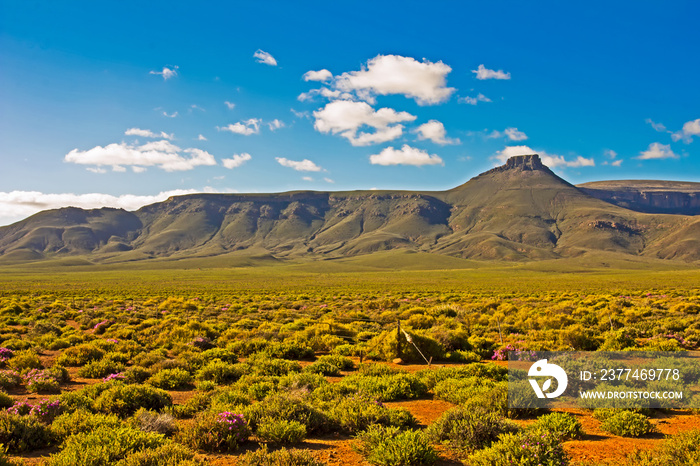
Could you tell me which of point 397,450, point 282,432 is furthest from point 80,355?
point 397,450

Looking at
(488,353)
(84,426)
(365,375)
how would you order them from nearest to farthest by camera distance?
(84,426)
(365,375)
(488,353)

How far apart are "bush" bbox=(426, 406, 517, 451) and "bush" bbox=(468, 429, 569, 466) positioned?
2.13 ft

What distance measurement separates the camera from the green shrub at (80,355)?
45.5 feet

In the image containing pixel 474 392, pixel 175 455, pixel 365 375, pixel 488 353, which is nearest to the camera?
pixel 175 455

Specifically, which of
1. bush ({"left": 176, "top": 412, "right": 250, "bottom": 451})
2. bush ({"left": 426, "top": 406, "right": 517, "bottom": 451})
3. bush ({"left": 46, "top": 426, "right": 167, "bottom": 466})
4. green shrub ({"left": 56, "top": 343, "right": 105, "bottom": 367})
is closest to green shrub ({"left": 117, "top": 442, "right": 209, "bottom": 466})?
bush ({"left": 46, "top": 426, "right": 167, "bottom": 466})

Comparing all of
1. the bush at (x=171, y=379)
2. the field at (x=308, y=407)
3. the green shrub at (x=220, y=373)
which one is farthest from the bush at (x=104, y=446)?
the green shrub at (x=220, y=373)

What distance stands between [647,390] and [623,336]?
7.50 metres

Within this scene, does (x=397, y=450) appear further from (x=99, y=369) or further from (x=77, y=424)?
(x=99, y=369)

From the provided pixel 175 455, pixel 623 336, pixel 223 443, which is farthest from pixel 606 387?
pixel 175 455

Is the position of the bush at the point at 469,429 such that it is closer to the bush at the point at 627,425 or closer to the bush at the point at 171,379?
the bush at the point at 627,425

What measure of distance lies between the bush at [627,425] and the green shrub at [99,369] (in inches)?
546

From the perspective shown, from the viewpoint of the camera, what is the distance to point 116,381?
1005cm

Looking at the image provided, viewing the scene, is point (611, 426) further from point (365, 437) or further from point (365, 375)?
Result: point (365, 375)

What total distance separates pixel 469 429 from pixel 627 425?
326cm
